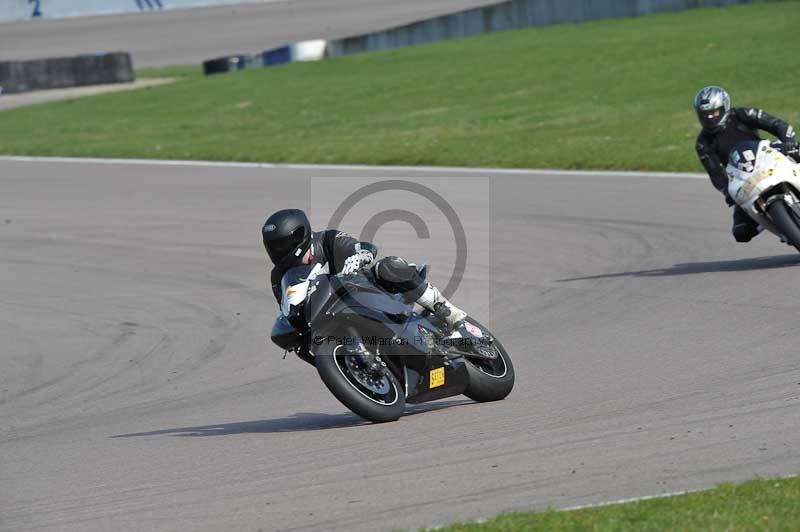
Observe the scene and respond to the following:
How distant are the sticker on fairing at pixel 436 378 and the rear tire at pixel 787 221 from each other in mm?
4846

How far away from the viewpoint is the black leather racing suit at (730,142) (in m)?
12.2

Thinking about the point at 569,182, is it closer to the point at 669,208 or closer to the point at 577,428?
the point at 669,208

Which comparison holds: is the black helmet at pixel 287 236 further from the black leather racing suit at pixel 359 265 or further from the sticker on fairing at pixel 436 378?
the sticker on fairing at pixel 436 378

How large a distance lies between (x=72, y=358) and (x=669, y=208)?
7.64 m

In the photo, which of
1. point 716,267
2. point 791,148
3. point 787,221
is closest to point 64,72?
point 716,267

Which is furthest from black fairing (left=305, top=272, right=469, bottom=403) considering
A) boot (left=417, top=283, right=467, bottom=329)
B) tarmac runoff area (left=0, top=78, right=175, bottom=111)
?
tarmac runoff area (left=0, top=78, right=175, bottom=111)

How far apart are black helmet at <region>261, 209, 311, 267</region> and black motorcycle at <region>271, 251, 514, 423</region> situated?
101 millimetres

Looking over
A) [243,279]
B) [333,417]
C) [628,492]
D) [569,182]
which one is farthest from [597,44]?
[628,492]

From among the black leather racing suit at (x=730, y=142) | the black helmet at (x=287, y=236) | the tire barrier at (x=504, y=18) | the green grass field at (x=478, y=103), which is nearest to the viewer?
the black helmet at (x=287, y=236)

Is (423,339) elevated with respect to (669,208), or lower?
elevated

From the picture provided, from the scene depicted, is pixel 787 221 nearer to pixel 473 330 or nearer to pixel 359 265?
pixel 473 330

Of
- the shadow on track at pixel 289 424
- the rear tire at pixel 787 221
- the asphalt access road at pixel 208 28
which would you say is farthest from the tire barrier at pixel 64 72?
the shadow on track at pixel 289 424

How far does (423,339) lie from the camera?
791cm

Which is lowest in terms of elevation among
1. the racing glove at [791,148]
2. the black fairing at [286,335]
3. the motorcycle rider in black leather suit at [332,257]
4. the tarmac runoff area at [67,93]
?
the tarmac runoff area at [67,93]
